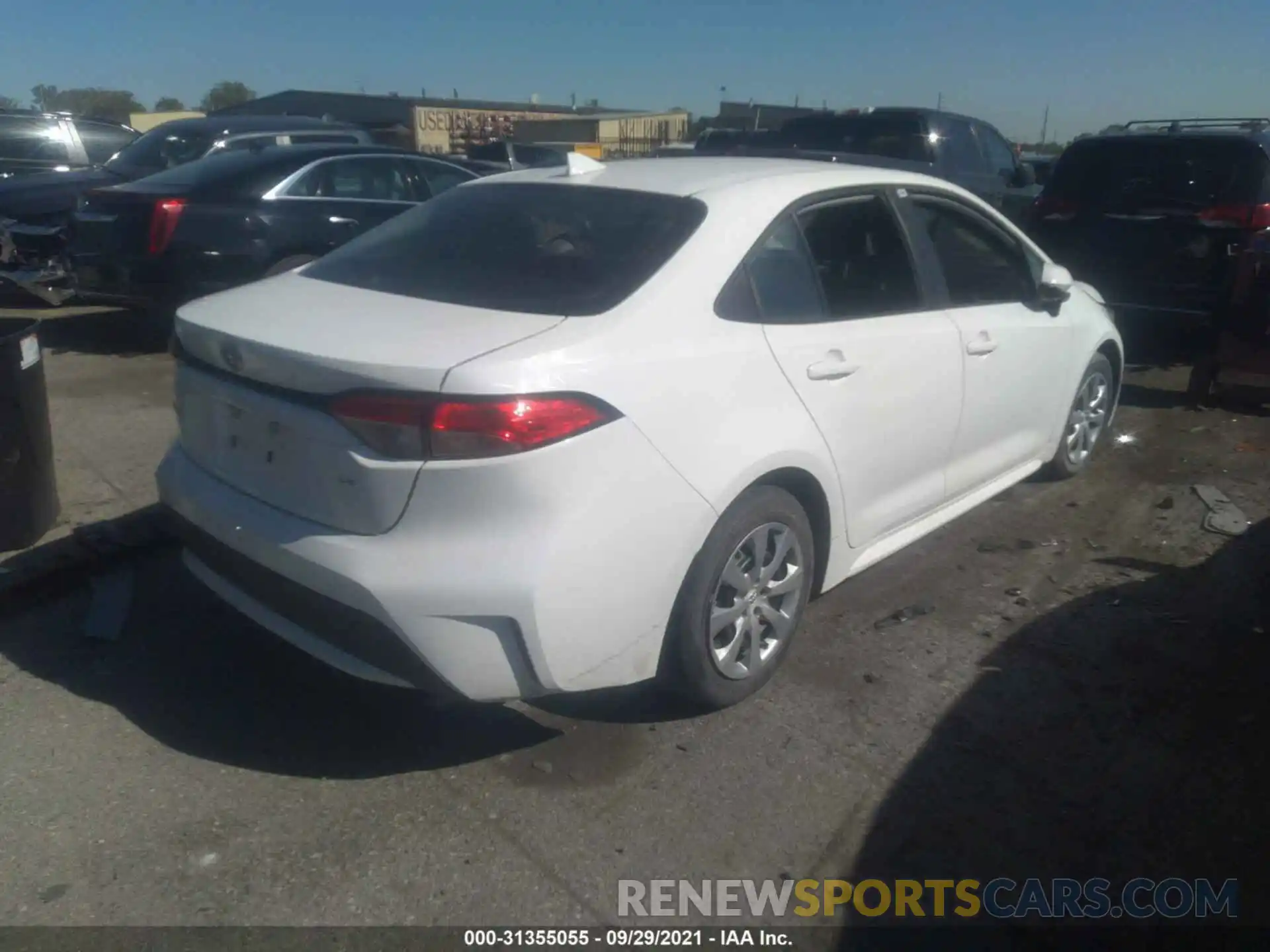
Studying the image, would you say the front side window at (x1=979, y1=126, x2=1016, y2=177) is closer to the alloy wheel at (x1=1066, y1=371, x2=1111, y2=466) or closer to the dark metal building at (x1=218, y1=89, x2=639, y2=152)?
the alloy wheel at (x1=1066, y1=371, x2=1111, y2=466)

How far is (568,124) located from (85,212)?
28.9 m

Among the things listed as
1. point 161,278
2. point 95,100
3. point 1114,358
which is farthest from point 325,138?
point 95,100

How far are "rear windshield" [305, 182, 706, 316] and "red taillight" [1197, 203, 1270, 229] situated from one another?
589cm

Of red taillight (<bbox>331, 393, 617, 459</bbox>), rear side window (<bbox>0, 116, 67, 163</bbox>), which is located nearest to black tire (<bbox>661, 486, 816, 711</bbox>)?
red taillight (<bbox>331, 393, 617, 459</bbox>)

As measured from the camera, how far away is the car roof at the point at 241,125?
34.6ft

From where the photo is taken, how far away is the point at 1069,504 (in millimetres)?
5574

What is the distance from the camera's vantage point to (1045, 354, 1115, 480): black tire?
5.51 meters

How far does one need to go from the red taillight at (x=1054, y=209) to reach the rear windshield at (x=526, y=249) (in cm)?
624

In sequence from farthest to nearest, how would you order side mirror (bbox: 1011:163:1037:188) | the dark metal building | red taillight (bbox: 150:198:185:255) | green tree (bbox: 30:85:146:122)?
green tree (bbox: 30:85:146:122)
the dark metal building
side mirror (bbox: 1011:163:1037:188)
red taillight (bbox: 150:198:185:255)

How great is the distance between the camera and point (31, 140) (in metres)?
11.5

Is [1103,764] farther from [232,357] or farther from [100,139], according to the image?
[100,139]

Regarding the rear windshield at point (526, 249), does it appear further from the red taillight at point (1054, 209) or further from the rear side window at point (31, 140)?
the rear side window at point (31, 140)

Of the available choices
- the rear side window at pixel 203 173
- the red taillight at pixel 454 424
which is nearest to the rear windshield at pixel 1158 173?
the rear side window at pixel 203 173

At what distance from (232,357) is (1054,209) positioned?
300 inches
